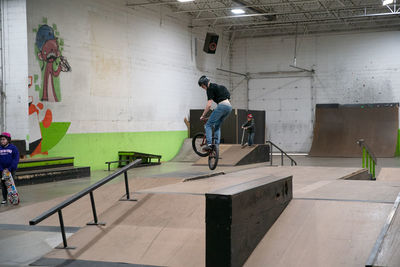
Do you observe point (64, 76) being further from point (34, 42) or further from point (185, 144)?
point (185, 144)

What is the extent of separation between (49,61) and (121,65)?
359cm

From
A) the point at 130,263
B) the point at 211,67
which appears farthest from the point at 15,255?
the point at 211,67

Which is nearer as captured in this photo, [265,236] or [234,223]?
[234,223]

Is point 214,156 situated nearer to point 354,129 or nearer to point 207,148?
point 207,148

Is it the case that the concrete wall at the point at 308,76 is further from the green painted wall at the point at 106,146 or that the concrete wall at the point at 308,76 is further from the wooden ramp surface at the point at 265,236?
the wooden ramp surface at the point at 265,236

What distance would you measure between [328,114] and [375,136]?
2533 mm

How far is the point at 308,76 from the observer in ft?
83.5

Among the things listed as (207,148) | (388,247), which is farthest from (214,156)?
(388,247)

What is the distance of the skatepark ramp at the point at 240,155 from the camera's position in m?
16.5

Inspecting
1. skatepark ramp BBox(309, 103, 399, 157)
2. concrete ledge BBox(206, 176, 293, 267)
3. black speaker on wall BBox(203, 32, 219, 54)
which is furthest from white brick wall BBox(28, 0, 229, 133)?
concrete ledge BBox(206, 176, 293, 267)

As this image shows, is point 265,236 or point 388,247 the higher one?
point 388,247

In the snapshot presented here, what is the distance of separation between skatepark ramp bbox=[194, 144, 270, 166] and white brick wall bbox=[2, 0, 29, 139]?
626cm

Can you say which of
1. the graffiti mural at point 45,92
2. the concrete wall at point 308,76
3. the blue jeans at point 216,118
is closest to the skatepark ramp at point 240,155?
the graffiti mural at point 45,92

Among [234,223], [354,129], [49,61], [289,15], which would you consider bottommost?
[234,223]
